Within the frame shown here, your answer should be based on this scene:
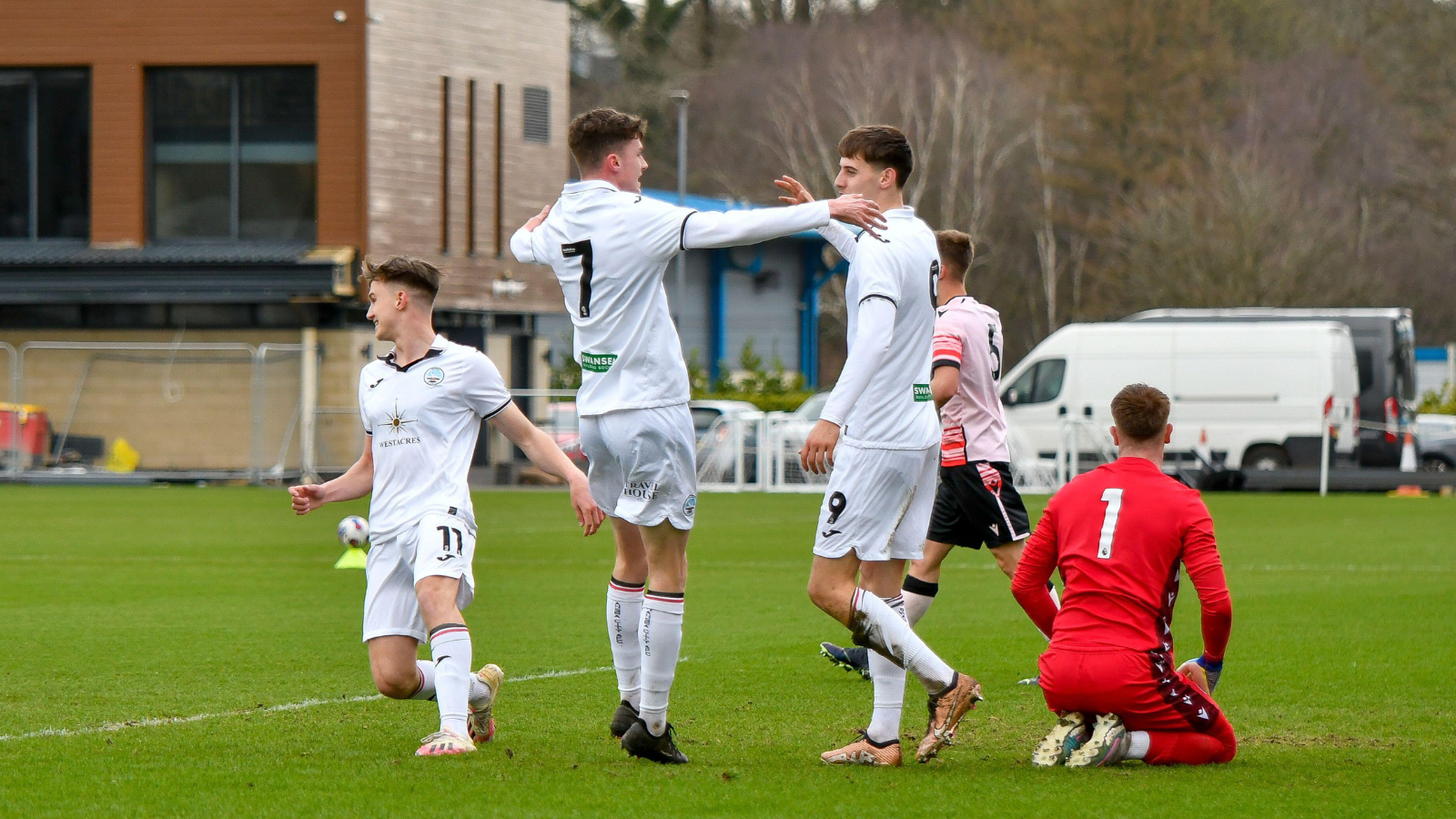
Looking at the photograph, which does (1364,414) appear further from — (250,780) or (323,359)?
(250,780)

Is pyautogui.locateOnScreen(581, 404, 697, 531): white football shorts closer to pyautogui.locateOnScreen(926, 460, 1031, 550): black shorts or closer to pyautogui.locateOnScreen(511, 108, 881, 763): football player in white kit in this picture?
pyautogui.locateOnScreen(511, 108, 881, 763): football player in white kit

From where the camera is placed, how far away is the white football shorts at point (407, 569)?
5906mm

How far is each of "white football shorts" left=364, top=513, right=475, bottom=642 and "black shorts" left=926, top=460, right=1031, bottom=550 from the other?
3.14 m

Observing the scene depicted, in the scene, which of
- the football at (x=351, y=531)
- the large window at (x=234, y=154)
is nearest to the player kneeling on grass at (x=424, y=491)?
the football at (x=351, y=531)


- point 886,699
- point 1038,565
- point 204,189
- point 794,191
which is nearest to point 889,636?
point 886,699

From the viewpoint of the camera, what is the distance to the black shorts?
332 inches

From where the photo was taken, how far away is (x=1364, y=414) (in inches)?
1280

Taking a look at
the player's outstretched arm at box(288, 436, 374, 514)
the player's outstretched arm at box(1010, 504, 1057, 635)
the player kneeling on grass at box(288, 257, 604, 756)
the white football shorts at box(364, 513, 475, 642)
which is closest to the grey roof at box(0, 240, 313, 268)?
the player's outstretched arm at box(288, 436, 374, 514)

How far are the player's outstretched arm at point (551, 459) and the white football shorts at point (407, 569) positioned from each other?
1.19 ft

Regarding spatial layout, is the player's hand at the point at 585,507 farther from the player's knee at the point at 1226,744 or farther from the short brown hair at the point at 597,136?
the player's knee at the point at 1226,744

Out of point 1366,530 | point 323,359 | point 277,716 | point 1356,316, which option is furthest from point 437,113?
point 277,716

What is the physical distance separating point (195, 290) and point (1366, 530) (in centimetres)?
2232

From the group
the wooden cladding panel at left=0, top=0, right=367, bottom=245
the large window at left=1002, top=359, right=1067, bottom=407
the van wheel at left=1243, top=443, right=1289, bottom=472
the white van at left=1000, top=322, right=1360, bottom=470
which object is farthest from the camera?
the wooden cladding panel at left=0, top=0, right=367, bottom=245

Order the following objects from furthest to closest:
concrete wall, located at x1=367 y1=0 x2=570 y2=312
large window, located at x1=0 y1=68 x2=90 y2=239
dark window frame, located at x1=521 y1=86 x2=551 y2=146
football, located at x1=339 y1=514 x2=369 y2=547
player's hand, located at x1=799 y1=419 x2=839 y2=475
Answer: dark window frame, located at x1=521 y1=86 x2=551 y2=146
large window, located at x1=0 y1=68 x2=90 y2=239
concrete wall, located at x1=367 y1=0 x2=570 y2=312
football, located at x1=339 y1=514 x2=369 y2=547
player's hand, located at x1=799 y1=419 x2=839 y2=475
